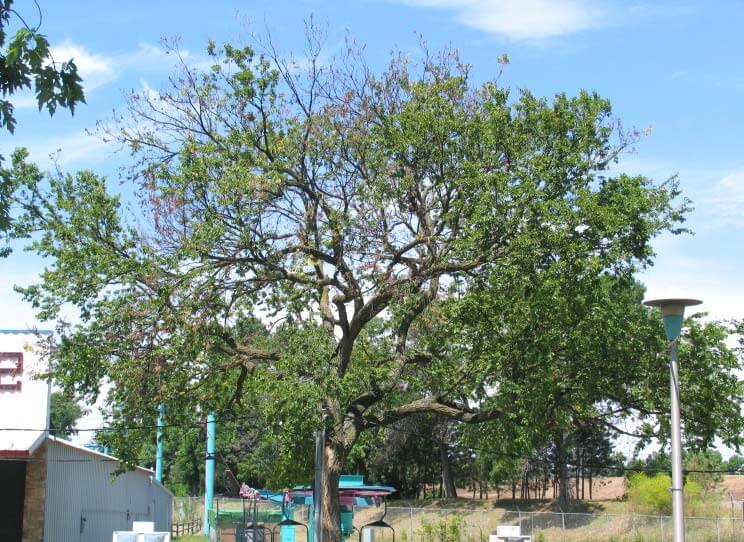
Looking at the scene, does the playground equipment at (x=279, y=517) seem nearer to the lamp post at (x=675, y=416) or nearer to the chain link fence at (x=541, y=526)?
the chain link fence at (x=541, y=526)

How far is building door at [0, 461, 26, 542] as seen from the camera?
2886 centimetres

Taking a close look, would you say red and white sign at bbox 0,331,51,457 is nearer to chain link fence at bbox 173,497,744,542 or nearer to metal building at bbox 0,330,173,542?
metal building at bbox 0,330,173,542

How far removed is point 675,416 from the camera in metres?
13.1

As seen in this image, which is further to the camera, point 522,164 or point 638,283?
point 638,283

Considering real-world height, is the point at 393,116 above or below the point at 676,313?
above

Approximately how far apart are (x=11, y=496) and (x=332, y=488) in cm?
1098

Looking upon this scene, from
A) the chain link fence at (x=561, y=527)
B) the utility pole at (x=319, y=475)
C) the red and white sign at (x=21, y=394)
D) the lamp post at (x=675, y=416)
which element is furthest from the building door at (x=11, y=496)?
the lamp post at (x=675, y=416)

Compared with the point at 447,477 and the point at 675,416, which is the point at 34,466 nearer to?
the point at 675,416

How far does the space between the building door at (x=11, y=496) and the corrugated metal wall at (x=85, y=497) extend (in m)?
0.80

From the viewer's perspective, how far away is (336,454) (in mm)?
24734

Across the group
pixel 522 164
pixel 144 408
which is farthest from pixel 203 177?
pixel 522 164

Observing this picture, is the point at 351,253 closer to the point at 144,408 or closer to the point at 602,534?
the point at 144,408

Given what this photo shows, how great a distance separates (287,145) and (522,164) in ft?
18.0

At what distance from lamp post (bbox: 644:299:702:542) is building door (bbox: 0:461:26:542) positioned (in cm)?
2157
